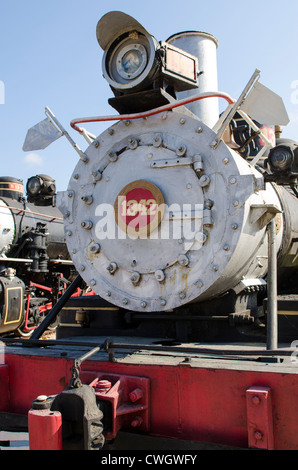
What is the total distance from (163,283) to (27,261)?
21.6 feet

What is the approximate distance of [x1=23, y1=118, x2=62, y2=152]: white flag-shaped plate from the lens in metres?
2.99

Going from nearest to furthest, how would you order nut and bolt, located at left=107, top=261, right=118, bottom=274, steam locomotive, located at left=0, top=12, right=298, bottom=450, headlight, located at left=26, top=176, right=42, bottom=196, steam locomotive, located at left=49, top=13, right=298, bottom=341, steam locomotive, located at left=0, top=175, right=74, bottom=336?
steam locomotive, located at left=0, top=12, right=298, bottom=450 < steam locomotive, located at left=49, top=13, right=298, bottom=341 < nut and bolt, located at left=107, top=261, right=118, bottom=274 < headlight, located at left=26, top=176, right=42, bottom=196 < steam locomotive, located at left=0, top=175, right=74, bottom=336

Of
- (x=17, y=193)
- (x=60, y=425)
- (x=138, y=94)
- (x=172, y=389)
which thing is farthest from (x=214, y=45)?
(x=17, y=193)

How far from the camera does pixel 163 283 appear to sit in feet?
8.13


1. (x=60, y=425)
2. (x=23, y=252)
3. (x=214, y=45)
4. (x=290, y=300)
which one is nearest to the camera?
(x=60, y=425)

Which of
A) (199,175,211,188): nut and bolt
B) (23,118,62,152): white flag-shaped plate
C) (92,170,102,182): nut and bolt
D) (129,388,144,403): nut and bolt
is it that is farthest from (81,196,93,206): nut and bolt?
(129,388,144,403): nut and bolt

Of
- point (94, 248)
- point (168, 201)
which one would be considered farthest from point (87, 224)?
point (168, 201)

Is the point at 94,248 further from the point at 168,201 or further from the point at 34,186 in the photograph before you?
A: the point at 34,186

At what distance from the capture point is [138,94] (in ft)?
8.67

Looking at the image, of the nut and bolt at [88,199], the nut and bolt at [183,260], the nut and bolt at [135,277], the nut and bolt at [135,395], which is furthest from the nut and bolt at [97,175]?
the nut and bolt at [135,395]

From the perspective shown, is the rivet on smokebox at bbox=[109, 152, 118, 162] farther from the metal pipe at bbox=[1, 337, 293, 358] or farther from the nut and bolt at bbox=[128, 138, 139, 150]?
the metal pipe at bbox=[1, 337, 293, 358]

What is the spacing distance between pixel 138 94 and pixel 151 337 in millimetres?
1562

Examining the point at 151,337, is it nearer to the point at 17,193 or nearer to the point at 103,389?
the point at 103,389

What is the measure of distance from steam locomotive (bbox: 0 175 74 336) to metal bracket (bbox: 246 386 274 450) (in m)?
5.46
